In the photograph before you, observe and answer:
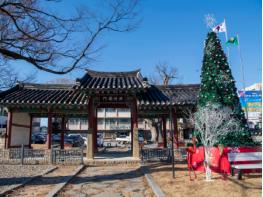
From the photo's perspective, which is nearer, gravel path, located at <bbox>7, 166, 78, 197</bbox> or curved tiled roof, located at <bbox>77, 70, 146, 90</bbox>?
gravel path, located at <bbox>7, 166, 78, 197</bbox>

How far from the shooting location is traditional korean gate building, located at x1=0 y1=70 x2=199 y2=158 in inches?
603

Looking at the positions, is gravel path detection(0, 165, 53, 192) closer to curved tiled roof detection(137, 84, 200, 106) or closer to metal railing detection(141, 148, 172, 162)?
metal railing detection(141, 148, 172, 162)

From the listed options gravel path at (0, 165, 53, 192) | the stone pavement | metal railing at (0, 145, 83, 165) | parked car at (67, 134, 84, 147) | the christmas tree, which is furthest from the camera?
parked car at (67, 134, 84, 147)

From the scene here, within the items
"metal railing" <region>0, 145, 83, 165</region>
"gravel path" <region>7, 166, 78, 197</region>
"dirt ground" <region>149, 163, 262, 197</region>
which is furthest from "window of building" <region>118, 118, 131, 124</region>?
"dirt ground" <region>149, 163, 262, 197</region>

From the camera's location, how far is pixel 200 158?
11133 millimetres

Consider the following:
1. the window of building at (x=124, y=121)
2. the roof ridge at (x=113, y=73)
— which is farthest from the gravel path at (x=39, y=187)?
the window of building at (x=124, y=121)

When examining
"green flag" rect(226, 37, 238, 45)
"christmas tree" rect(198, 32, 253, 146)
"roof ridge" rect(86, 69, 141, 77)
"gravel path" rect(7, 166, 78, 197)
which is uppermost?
"green flag" rect(226, 37, 238, 45)

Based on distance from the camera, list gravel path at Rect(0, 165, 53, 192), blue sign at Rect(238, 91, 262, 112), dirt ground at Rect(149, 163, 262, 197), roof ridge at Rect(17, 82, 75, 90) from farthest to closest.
Result: roof ridge at Rect(17, 82, 75, 90)
blue sign at Rect(238, 91, 262, 112)
gravel path at Rect(0, 165, 53, 192)
dirt ground at Rect(149, 163, 262, 197)

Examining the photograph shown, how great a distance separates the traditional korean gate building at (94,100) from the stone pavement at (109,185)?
352cm

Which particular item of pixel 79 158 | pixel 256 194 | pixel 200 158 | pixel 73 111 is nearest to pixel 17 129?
pixel 73 111

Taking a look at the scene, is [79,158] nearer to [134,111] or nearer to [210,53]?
[134,111]

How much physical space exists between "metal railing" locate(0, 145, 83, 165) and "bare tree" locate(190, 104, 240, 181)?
7587 mm

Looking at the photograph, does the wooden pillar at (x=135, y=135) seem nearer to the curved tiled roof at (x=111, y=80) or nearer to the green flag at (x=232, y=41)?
the curved tiled roof at (x=111, y=80)

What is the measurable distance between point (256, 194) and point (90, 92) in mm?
10886
